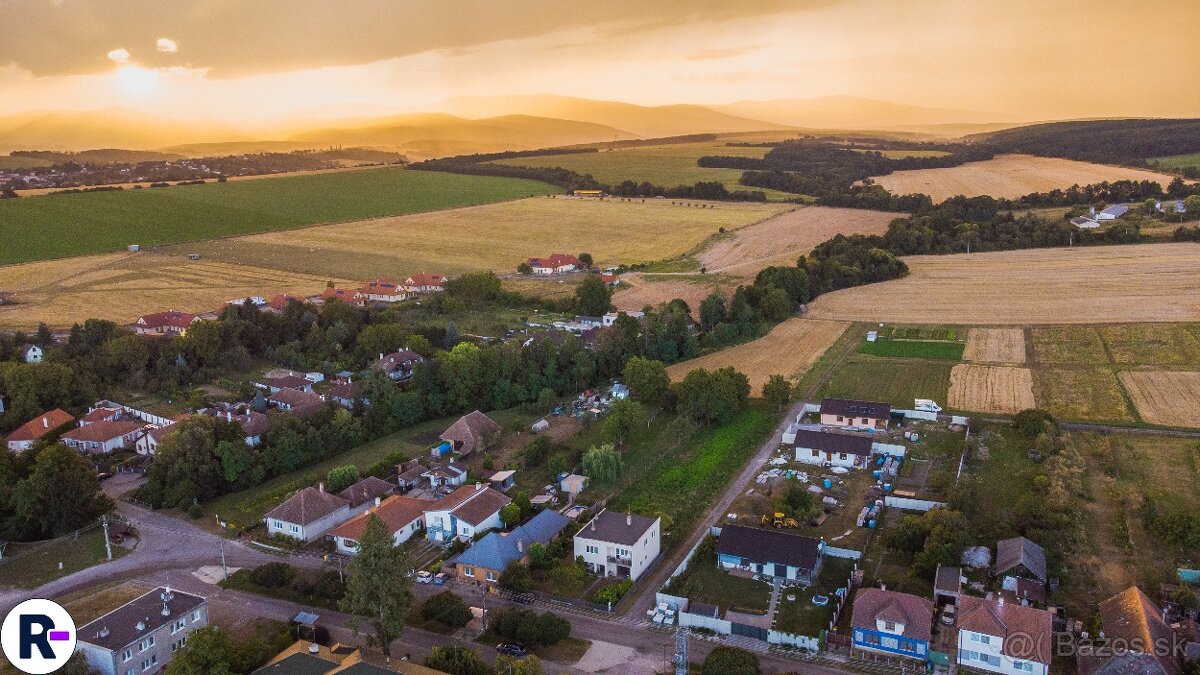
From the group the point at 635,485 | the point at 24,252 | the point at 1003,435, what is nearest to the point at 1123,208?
the point at 1003,435

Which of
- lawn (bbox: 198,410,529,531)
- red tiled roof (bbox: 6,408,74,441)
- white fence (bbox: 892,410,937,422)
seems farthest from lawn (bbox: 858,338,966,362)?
red tiled roof (bbox: 6,408,74,441)

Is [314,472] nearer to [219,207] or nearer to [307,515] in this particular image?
[307,515]

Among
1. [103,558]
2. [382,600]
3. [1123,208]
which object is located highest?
[1123,208]

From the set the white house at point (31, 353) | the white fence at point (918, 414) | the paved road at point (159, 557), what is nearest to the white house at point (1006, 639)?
the white fence at point (918, 414)

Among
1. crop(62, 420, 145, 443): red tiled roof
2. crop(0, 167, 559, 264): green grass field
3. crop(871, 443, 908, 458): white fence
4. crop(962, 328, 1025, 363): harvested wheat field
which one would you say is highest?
crop(0, 167, 559, 264): green grass field

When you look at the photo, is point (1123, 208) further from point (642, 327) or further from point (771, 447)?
point (771, 447)

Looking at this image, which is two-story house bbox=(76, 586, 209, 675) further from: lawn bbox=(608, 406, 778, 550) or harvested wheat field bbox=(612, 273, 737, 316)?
harvested wheat field bbox=(612, 273, 737, 316)
